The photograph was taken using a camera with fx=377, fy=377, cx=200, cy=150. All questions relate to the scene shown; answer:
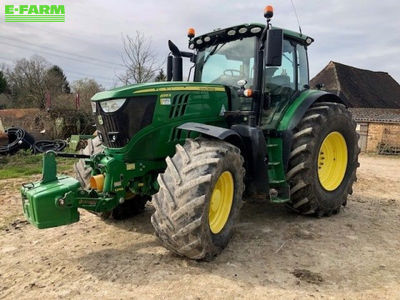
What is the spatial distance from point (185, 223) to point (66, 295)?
1127 mm

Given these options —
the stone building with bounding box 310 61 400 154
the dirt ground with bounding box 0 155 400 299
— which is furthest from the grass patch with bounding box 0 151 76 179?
the stone building with bounding box 310 61 400 154

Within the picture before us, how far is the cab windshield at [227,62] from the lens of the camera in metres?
4.85

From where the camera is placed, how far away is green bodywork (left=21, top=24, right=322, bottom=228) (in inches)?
138

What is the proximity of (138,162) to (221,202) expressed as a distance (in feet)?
3.28

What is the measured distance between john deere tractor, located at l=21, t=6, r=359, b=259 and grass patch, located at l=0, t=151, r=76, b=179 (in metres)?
5.10

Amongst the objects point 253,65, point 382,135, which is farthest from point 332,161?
point 382,135

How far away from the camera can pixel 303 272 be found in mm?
3576

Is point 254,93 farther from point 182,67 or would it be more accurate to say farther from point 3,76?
point 3,76

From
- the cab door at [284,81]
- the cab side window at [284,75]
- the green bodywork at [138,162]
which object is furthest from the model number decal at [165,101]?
the cab side window at [284,75]

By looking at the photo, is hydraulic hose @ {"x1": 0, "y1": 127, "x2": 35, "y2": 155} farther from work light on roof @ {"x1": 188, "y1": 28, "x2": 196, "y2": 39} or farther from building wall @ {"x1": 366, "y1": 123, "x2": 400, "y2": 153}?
building wall @ {"x1": 366, "y1": 123, "x2": 400, "y2": 153}

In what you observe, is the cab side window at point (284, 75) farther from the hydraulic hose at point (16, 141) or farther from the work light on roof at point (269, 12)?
the hydraulic hose at point (16, 141)

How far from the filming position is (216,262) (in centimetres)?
371

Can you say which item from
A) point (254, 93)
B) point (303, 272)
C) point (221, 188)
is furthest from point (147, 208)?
point (303, 272)

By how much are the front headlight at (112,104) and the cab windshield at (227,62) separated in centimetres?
164
